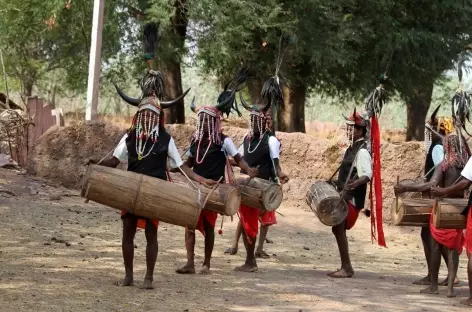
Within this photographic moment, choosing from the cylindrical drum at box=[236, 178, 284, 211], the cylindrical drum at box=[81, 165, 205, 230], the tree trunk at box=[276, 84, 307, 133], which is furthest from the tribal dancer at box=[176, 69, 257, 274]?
the tree trunk at box=[276, 84, 307, 133]

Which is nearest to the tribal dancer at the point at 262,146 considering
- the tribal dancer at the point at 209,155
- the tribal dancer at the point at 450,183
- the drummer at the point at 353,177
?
the drummer at the point at 353,177

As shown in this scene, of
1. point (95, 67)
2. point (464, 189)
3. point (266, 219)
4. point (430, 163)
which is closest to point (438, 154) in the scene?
point (430, 163)

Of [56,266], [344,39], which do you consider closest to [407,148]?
[56,266]

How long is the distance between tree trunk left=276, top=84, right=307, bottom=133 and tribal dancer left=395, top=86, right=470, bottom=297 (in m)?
16.0

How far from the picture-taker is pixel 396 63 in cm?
2683

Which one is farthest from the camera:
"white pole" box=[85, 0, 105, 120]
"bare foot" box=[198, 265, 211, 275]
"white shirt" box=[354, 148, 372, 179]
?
"white pole" box=[85, 0, 105, 120]

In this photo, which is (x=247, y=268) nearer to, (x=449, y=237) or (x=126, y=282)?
(x=126, y=282)

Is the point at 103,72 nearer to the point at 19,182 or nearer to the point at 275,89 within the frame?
the point at 19,182

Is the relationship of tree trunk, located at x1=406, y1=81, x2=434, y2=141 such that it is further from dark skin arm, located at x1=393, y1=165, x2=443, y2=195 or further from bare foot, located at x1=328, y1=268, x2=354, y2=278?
dark skin arm, located at x1=393, y1=165, x2=443, y2=195

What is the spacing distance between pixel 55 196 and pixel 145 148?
6.60 meters

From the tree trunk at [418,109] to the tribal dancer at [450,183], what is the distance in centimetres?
1899

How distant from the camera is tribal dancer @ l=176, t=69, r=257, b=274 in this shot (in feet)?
33.0

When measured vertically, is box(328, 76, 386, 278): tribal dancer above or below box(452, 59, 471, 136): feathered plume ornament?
below

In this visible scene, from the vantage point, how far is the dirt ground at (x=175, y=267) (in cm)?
856
